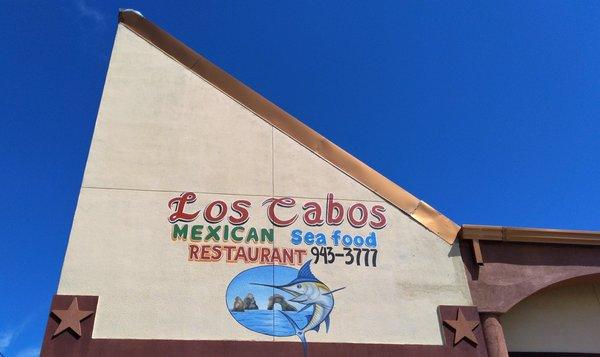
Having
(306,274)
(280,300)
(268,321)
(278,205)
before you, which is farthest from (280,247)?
(268,321)

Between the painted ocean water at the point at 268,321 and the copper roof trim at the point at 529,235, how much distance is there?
11.6 ft

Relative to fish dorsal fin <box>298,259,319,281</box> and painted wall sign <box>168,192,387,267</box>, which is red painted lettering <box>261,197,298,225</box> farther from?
fish dorsal fin <box>298,259,319,281</box>

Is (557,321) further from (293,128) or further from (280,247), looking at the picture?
(293,128)

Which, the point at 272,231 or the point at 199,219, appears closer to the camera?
the point at 199,219

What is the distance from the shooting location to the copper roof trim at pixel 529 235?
31.5 ft

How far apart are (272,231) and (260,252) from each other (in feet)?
1.47

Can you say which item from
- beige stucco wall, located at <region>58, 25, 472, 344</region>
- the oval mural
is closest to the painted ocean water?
the oval mural

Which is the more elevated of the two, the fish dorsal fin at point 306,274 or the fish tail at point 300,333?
the fish dorsal fin at point 306,274

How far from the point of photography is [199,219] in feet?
29.6

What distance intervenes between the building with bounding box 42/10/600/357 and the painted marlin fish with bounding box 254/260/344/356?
0.7 inches

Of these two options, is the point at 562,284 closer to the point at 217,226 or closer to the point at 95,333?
the point at 217,226

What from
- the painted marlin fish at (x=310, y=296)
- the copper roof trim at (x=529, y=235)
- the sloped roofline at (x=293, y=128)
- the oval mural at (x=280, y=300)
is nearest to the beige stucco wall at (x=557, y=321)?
the copper roof trim at (x=529, y=235)

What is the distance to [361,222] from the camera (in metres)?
9.54

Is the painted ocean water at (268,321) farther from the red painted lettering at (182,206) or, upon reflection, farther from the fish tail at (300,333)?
the red painted lettering at (182,206)
